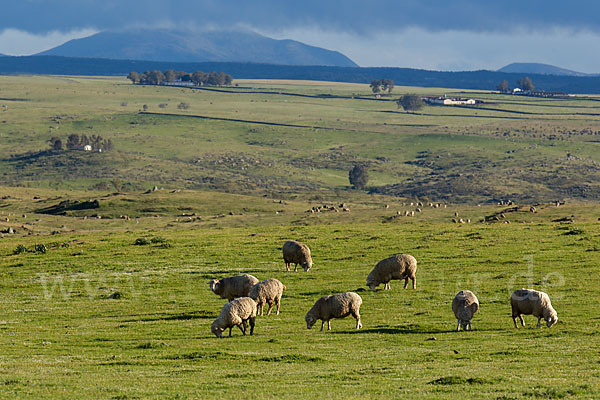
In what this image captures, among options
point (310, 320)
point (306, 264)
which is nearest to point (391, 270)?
point (306, 264)

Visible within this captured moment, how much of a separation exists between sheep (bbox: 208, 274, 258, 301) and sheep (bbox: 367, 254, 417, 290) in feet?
17.7

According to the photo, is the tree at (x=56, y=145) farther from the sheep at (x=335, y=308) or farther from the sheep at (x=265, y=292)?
the sheep at (x=335, y=308)

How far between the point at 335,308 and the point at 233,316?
3370 millimetres

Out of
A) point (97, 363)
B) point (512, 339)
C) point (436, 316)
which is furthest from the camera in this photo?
point (436, 316)

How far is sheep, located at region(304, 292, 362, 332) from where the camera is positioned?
1023 inches

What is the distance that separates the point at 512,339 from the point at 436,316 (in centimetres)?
476

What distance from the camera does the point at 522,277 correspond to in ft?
114

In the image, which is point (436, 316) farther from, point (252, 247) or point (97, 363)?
point (252, 247)

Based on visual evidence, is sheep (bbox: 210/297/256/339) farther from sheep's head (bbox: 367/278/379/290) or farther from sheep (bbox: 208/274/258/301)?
sheep's head (bbox: 367/278/379/290)

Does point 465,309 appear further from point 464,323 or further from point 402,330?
point 402,330

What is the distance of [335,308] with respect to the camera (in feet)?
85.3

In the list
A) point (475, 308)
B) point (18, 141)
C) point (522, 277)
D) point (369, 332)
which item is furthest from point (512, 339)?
point (18, 141)

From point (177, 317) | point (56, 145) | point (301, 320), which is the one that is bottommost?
point (56, 145)

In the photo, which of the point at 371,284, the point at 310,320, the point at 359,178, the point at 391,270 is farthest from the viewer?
the point at 359,178
